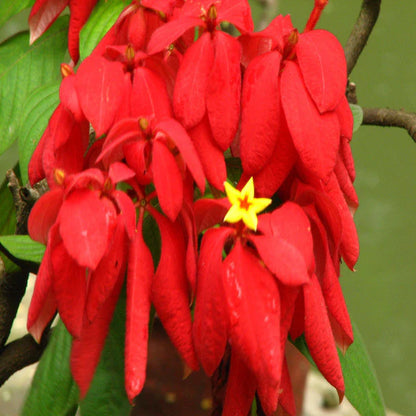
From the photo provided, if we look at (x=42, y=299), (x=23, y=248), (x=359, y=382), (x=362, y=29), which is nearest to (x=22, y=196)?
(x=23, y=248)

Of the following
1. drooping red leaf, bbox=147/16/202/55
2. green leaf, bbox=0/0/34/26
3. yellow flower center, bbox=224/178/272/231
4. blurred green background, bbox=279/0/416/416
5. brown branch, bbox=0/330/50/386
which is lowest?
blurred green background, bbox=279/0/416/416

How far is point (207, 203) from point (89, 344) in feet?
0.29

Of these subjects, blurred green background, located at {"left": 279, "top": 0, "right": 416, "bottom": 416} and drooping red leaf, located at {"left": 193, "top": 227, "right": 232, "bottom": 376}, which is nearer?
drooping red leaf, located at {"left": 193, "top": 227, "right": 232, "bottom": 376}

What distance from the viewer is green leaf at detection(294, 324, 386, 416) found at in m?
0.41

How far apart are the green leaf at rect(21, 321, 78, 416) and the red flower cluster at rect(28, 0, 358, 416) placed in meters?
0.05

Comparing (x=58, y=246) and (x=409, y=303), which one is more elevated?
(x=58, y=246)

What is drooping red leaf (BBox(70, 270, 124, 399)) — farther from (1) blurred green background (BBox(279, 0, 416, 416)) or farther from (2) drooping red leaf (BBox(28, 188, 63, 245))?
(1) blurred green background (BBox(279, 0, 416, 416))

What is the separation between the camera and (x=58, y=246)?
1.03ft

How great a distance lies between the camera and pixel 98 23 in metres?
0.51

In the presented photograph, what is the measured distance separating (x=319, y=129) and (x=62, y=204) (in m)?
0.13

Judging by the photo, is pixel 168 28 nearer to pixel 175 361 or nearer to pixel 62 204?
pixel 62 204

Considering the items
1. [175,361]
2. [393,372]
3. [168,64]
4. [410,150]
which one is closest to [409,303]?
[393,372]

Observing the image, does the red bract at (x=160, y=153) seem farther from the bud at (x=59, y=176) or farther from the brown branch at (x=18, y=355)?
the brown branch at (x=18, y=355)

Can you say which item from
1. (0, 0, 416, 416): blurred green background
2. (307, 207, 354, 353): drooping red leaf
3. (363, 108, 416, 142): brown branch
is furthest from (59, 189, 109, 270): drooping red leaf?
(0, 0, 416, 416): blurred green background
